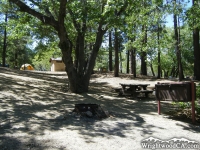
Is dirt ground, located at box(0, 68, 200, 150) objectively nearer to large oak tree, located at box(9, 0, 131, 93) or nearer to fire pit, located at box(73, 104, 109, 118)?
fire pit, located at box(73, 104, 109, 118)

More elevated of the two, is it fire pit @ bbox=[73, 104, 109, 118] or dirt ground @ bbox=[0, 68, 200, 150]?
fire pit @ bbox=[73, 104, 109, 118]

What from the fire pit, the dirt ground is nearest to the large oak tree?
the dirt ground

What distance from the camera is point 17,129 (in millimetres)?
→ 4867

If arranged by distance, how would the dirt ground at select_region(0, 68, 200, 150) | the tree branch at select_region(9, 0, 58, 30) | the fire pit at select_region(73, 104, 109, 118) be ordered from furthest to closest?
the tree branch at select_region(9, 0, 58, 30)
the fire pit at select_region(73, 104, 109, 118)
the dirt ground at select_region(0, 68, 200, 150)

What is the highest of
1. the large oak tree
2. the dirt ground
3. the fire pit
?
the large oak tree

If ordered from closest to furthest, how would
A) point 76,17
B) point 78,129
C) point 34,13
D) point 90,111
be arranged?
point 78,129 → point 90,111 → point 34,13 → point 76,17

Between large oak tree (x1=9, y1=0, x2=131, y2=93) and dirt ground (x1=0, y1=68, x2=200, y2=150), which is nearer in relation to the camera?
dirt ground (x1=0, y1=68, x2=200, y2=150)

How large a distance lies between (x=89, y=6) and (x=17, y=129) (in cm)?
668

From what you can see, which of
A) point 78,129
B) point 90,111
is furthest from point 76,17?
point 78,129

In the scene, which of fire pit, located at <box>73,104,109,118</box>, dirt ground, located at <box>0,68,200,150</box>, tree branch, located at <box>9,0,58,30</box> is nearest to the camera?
dirt ground, located at <box>0,68,200,150</box>

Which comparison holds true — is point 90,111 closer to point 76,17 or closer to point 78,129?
point 78,129

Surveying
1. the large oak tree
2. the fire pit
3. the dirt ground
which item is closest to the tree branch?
the large oak tree

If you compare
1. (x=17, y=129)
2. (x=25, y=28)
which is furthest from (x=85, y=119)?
(x=25, y=28)

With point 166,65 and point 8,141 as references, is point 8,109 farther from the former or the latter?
point 166,65
